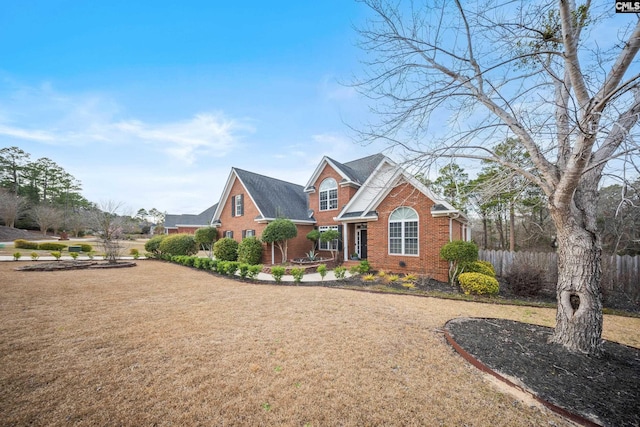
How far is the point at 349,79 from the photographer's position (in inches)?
179

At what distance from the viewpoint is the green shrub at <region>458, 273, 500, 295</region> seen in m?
8.15

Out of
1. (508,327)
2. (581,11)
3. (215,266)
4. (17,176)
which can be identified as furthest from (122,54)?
(17,176)

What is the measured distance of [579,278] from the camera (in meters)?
3.98

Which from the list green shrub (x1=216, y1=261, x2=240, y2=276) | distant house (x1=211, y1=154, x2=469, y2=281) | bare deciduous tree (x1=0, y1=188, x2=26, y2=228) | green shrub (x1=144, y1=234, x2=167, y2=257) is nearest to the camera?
distant house (x1=211, y1=154, x2=469, y2=281)

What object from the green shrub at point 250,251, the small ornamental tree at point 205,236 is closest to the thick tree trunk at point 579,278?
the green shrub at point 250,251

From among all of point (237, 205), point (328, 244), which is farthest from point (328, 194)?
point (237, 205)

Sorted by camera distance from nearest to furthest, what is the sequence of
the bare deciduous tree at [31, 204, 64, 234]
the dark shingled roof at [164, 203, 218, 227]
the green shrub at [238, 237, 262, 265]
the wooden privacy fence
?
the wooden privacy fence
the green shrub at [238, 237, 262, 265]
the dark shingled roof at [164, 203, 218, 227]
the bare deciduous tree at [31, 204, 64, 234]

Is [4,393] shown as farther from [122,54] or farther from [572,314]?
[122,54]

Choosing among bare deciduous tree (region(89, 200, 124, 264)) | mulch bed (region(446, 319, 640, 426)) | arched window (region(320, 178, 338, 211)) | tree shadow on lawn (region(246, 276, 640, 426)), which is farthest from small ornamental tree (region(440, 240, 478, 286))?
bare deciduous tree (region(89, 200, 124, 264))

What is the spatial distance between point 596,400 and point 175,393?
5182 mm

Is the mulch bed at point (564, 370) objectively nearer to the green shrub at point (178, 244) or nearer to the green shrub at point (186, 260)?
the green shrub at point (186, 260)

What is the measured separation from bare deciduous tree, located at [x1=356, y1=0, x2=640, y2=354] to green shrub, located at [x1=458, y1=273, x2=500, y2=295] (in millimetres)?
4235

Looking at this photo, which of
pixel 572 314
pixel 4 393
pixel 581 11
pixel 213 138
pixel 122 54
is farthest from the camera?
pixel 213 138

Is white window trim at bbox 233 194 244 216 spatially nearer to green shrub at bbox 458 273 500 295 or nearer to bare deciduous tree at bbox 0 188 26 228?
green shrub at bbox 458 273 500 295
